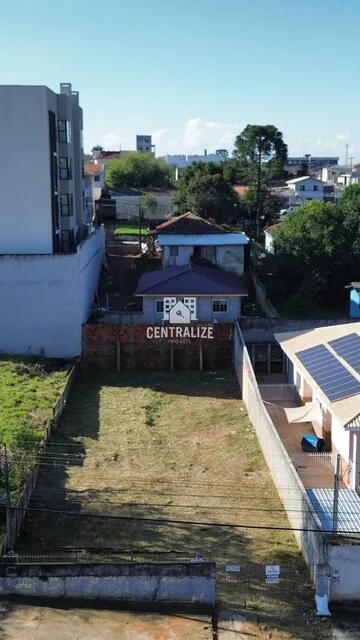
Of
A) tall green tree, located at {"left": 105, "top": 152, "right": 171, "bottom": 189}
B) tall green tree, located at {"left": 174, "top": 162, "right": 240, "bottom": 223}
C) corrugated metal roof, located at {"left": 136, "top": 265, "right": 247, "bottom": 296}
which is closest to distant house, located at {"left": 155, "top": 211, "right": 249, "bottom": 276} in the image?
corrugated metal roof, located at {"left": 136, "top": 265, "right": 247, "bottom": 296}

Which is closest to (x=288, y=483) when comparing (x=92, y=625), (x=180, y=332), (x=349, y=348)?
(x=92, y=625)

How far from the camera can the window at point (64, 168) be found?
33.7 meters

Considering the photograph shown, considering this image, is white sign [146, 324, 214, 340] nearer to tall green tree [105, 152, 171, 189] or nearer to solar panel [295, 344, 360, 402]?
solar panel [295, 344, 360, 402]

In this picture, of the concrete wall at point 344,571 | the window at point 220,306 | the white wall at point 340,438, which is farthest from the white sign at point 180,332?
the concrete wall at point 344,571

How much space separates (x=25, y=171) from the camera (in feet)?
99.5

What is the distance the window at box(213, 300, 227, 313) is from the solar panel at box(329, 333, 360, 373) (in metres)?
8.63

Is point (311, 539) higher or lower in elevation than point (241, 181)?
lower

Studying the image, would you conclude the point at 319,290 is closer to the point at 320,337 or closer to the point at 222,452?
the point at 320,337

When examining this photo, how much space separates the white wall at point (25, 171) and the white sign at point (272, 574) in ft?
67.0

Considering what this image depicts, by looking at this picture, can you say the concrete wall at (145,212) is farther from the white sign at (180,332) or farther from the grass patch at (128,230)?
the white sign at (180,332)

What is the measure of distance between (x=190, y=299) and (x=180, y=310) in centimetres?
71

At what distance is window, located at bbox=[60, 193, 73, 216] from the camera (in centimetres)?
3384

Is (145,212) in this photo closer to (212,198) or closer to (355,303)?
(212,198)

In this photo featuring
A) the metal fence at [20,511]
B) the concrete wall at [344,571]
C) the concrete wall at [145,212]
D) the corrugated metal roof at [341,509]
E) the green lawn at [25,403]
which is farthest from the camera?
the concrete wall at [145,212]
